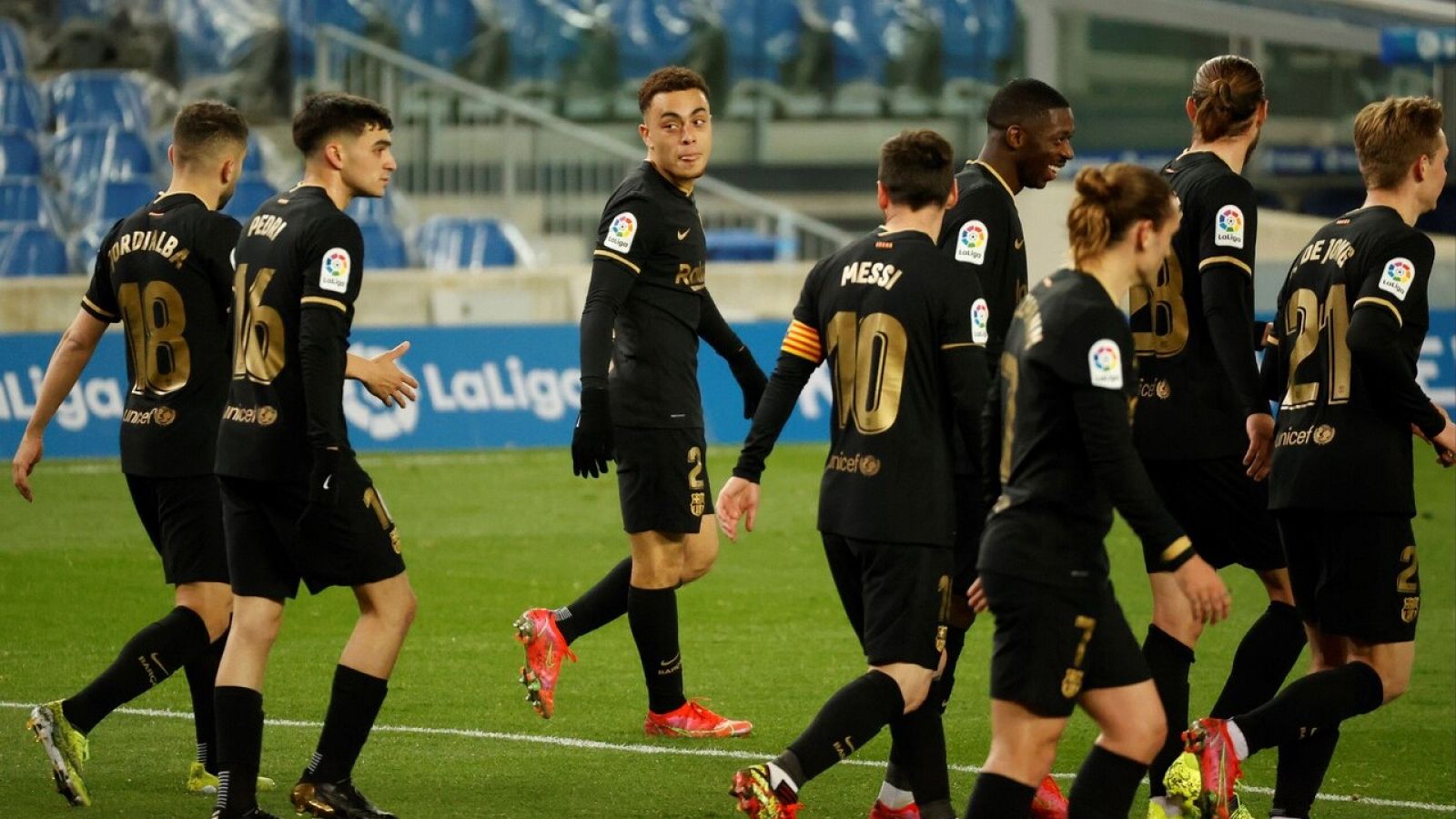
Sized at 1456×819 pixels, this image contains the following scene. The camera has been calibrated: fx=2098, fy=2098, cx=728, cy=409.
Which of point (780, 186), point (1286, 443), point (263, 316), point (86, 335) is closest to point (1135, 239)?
point (1286, 443)

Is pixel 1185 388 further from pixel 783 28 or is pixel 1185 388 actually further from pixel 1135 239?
pixel 783 28

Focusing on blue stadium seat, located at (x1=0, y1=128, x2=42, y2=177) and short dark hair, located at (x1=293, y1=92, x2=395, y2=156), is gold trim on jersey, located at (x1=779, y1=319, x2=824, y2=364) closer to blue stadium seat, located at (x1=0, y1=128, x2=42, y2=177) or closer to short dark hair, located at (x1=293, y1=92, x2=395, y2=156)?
short dark hair, located at (x1=293, y1=92, x2=395, y2=156)

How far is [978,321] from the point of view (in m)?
5.50

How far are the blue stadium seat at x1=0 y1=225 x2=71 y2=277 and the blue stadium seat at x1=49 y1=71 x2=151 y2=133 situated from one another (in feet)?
7.76

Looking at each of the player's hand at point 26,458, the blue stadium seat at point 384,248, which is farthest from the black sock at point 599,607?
the blue stadium seat at point 384,248

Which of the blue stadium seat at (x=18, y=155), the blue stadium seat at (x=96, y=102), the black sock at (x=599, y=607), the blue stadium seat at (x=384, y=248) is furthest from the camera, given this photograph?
the blue stadium seat at (x=96, y=102)

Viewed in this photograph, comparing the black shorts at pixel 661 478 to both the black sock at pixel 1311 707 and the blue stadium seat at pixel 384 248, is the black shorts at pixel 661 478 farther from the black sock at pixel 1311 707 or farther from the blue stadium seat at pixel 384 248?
the blue stadium seat at pixel 384 248

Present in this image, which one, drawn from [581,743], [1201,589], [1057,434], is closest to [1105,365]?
[1057,434]

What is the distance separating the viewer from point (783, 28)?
25.6 meters

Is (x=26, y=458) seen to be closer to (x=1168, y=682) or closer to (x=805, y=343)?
(x=805, y=343)

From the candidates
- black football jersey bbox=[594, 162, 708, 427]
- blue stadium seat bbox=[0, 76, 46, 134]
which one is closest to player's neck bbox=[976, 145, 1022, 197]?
black football jersey bbox=[594, 162, 708, 427]

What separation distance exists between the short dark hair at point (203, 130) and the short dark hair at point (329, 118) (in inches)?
22.9

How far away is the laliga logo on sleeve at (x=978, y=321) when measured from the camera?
18.0 feet

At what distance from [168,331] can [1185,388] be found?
2982 millimetres
